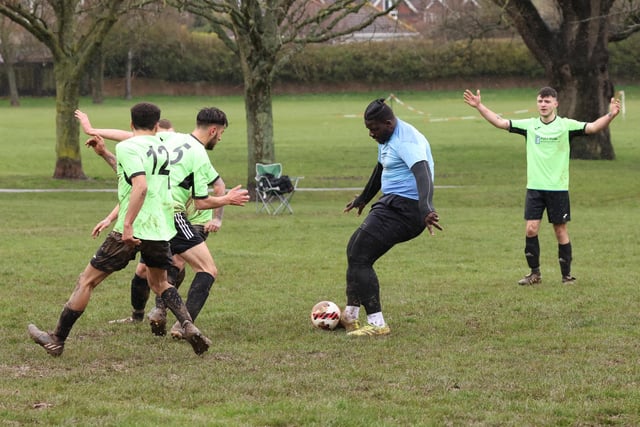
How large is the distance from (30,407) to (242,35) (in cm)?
1865

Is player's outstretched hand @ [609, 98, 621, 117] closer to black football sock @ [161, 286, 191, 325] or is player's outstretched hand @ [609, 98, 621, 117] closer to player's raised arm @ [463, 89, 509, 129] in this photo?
player's raised arm @ [463, 89, 509, 129]

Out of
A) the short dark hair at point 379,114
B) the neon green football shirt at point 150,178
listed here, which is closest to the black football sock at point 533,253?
the short dark hair at point 379,114

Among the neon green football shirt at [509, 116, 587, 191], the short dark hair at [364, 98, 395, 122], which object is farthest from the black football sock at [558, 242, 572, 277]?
the short dark hair at [364, 98, 395, 122]

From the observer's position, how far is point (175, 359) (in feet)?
25.2

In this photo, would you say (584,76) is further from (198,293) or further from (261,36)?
(198,293)

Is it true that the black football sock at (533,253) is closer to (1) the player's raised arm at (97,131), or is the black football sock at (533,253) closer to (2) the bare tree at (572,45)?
(1) the player's raised arm at (97,131)

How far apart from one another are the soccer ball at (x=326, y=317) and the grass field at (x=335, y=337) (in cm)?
17

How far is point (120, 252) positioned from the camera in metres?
7.77

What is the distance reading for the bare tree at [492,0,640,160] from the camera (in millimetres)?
30953

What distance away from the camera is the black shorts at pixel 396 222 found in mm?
8672

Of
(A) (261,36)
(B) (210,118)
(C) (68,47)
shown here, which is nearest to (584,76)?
(A) (261,36)

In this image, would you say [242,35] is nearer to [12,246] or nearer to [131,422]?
[12,246]

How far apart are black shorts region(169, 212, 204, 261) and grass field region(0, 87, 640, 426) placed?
77 centimetres

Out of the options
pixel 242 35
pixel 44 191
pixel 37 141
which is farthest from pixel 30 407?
pixel 37 141
